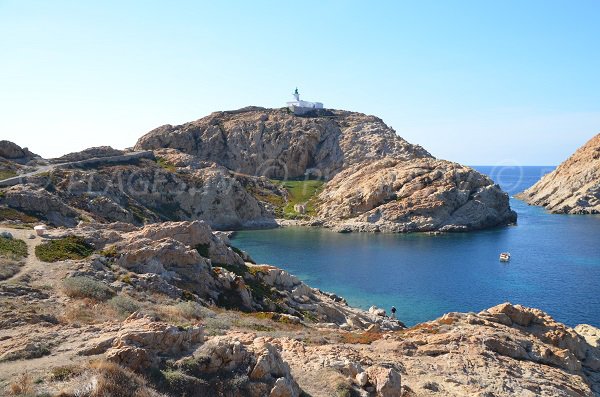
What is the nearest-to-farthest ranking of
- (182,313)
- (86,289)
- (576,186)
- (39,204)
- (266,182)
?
1. (182,313)
2. (86,289)
3. (39,204)
4. (576,186)
5. (266,182)

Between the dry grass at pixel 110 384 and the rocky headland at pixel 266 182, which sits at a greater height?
the rocky headland at pixel 266 182

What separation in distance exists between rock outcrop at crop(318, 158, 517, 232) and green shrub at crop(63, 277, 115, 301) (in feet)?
315

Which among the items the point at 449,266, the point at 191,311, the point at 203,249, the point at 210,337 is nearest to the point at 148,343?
the point at 210,337

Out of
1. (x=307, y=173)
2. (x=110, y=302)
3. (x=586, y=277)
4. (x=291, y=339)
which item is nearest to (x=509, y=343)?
(x=291, y=339)

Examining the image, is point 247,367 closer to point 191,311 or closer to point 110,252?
point 191,311

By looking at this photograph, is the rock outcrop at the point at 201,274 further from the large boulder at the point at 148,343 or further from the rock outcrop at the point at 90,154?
the rock outcrop at the point at 90,154

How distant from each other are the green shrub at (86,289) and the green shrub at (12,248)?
693 cm

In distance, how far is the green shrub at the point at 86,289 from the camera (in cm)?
2491

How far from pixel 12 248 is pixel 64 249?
10.5 ft

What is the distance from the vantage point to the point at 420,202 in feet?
395

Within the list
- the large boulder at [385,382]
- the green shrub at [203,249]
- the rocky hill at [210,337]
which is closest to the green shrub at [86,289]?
Answer: the rocky hill at [210,337]

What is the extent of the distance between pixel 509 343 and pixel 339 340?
9693 millimetres

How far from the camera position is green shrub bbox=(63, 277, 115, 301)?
981 inches

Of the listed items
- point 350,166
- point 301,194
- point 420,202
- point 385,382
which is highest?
point 350,166
